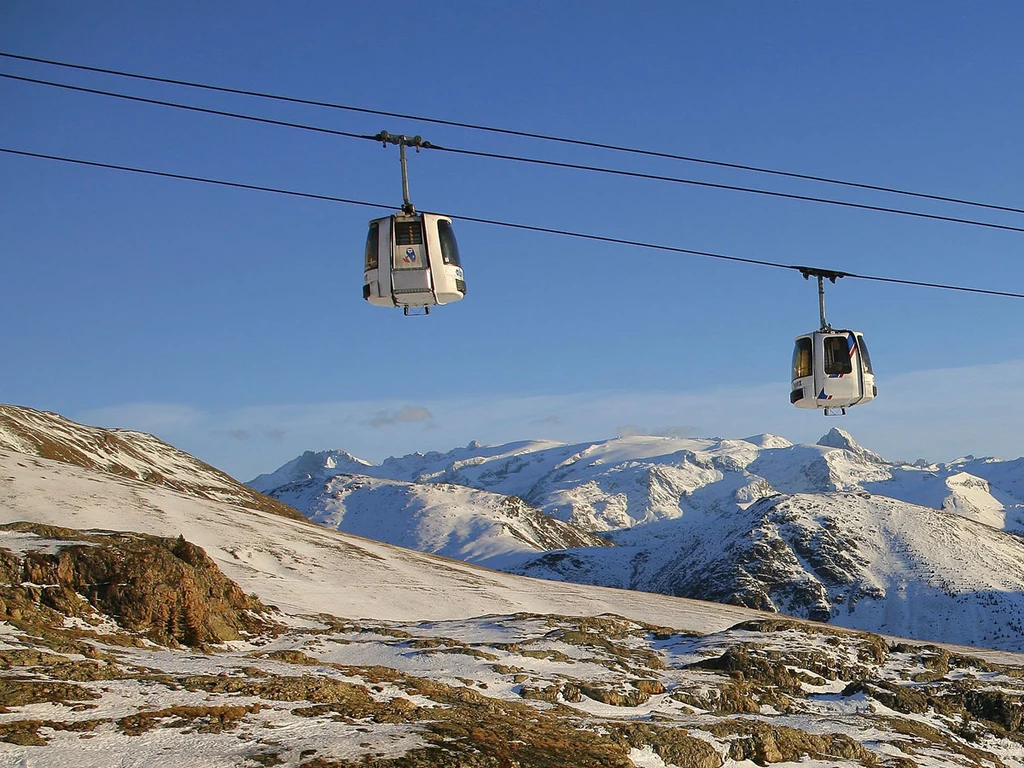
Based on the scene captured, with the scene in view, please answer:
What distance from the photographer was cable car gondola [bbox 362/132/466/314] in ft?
72.3

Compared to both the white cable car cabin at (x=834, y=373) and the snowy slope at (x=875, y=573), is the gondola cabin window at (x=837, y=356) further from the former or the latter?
the snowy slope at (x=875, y=573)

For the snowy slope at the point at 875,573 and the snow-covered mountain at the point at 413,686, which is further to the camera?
the snowy slope at the point at 875,573

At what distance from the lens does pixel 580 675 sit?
34.6 metres

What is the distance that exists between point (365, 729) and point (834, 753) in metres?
13.5

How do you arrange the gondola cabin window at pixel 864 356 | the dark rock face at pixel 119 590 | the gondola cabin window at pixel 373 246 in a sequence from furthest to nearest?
the dark rock face at pixel 119 590 → the gondola cabin window at pixel 864 356 → the gondola cabin window at pixel 373 246

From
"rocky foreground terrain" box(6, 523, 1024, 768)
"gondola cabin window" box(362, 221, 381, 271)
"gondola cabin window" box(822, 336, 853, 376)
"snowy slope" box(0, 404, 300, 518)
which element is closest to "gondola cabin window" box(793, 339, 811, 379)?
"gondola cabin window" box(822, 336, 853, 376)

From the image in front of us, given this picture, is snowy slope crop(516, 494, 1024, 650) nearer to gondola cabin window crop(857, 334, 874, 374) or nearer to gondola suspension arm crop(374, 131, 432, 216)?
gondola cabin window crop(857, 334, 874, 374)

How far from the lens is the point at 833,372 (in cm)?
2555

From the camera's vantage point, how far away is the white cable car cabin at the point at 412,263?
2203 cm

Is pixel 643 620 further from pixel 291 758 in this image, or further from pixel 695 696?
pixel 291 758

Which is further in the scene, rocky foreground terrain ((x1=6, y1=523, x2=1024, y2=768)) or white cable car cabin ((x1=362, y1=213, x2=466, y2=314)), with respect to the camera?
white cable car cabin ((x1=362, y1=213, x2=466, y2=314))

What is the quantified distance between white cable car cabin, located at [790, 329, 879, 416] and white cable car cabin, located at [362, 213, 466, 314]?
10051 mm

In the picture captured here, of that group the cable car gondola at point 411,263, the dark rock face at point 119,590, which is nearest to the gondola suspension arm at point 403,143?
the cable car gondola at point 411,263

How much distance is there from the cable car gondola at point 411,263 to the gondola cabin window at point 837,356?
1032cm
